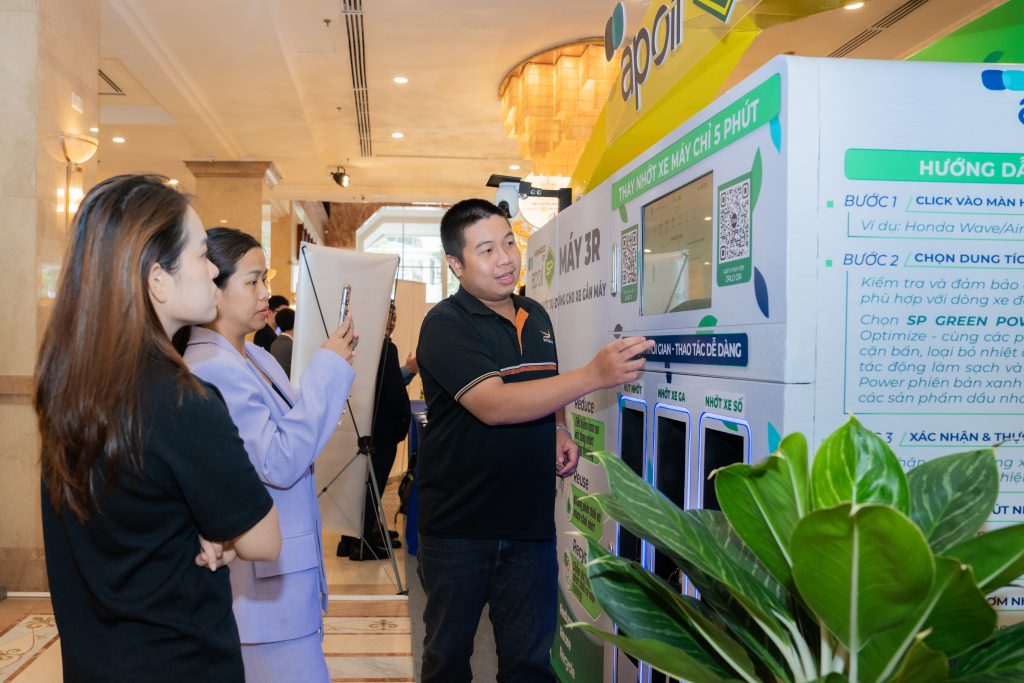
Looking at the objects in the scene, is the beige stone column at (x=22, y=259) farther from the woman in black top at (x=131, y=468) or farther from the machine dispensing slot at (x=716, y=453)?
the machine dispensing slot at (x=716, y=453)

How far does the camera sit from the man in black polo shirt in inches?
86.2

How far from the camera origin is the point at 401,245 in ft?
63.2

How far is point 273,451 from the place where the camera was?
1.73m

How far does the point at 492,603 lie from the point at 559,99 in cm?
589

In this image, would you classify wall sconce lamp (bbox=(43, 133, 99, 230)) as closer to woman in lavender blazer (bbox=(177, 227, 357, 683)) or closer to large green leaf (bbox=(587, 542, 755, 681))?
woman in lavender blazer (bbox=(177, 227, 357, 683))

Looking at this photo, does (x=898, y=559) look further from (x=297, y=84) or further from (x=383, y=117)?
(x=383, y=117)

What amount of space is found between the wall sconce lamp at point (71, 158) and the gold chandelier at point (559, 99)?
388 centimetres

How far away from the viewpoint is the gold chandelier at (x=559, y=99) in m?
7.34

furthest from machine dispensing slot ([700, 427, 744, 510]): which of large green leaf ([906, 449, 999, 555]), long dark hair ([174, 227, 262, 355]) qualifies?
long dark hair ([174, 227, 262, 355])

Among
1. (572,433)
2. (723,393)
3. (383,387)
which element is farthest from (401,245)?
(723,393)

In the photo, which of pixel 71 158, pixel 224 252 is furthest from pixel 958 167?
pixel 71 158

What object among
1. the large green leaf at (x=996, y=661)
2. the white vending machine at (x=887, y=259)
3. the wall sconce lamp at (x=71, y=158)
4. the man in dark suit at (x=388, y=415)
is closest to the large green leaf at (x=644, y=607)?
the large green leaf at (x=996, y=661)

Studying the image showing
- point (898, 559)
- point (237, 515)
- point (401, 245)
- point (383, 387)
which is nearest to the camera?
point (898, 559)

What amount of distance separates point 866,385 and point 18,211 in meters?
4.78
